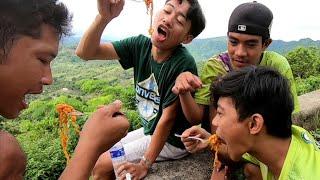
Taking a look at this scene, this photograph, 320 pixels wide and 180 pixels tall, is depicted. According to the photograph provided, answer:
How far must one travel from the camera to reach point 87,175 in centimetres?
192

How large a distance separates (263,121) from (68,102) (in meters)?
16.1

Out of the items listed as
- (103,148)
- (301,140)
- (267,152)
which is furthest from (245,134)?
(103,148)

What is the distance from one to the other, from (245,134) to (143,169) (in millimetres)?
994

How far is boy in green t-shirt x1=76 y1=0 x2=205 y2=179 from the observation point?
122 inches

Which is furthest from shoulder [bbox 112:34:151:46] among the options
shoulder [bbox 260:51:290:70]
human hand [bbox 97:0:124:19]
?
shoulder [bbox 260:51:290:70]

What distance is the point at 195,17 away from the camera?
3.18 metres

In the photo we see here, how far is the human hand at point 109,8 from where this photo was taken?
2756 millimetres

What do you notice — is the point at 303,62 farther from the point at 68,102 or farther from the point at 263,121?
the point at 263,121

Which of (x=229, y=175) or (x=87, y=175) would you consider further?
(x=229, y=175)

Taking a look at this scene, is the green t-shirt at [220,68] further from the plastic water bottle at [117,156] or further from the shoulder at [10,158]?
the shoulder at [10,158]

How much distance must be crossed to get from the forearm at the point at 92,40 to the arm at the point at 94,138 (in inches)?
44.6

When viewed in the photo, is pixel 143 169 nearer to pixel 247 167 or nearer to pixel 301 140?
pixel 247 167

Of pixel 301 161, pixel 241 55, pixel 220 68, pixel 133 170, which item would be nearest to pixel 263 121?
pixel 301 161

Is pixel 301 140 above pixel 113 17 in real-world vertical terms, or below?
below
